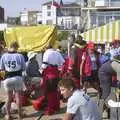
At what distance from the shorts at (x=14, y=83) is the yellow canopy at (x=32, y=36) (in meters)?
5.84

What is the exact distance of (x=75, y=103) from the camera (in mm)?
6363

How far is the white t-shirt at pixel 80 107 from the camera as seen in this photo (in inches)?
250

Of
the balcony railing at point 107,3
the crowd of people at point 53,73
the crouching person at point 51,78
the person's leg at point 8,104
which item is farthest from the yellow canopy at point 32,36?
the balcony railing at point 107,3

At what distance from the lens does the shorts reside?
10516 mm

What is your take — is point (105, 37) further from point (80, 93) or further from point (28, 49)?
point (80, 93)

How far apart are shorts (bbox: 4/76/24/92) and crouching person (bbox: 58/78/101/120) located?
4233mm

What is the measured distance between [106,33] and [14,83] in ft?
61.4

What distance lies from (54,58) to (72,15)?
401 feet

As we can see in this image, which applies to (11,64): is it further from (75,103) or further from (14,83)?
(75,103)

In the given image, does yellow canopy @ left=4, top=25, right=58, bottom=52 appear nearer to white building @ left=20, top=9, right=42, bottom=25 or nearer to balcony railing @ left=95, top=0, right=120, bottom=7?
balcony railing @ left=95, top=0, right=120, bottom=7

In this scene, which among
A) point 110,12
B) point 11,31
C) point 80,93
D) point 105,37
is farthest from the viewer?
point 110,12

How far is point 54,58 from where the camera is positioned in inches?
477

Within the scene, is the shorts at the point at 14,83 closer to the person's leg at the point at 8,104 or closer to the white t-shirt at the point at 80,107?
the person's leg at the point at 8,104

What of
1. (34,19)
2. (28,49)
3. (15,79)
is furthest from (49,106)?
(34,19)
